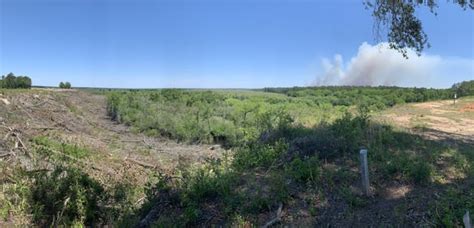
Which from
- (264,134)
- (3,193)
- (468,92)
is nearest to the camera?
(3,193)

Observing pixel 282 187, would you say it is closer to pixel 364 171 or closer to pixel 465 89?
pixel 364 171

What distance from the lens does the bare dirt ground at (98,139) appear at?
12.0 m

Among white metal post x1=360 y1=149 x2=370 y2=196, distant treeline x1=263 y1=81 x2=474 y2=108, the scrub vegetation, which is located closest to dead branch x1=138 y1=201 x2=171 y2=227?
the scrub vegetation

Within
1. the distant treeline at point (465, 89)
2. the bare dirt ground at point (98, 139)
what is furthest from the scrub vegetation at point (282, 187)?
the distant treeline at point (465, 89)

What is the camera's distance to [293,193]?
239 inches

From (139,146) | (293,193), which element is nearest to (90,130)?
(139,146)

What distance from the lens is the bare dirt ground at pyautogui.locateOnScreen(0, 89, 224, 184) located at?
12.0m

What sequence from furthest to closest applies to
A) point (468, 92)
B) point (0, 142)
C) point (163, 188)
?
point (468, 92) < point (0, 142) < point (163, 188)

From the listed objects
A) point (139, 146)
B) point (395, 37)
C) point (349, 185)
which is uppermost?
point (395, 37)

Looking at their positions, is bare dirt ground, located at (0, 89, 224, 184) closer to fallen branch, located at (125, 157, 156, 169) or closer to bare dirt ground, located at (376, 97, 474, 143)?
fallen branch, located at (125, 157, 156, 169)

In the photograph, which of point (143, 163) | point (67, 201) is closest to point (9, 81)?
point (143, 163)

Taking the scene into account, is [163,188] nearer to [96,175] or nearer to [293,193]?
[293,193]

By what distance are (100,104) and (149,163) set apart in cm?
2120

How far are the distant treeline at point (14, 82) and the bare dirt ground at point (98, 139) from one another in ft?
21.2
